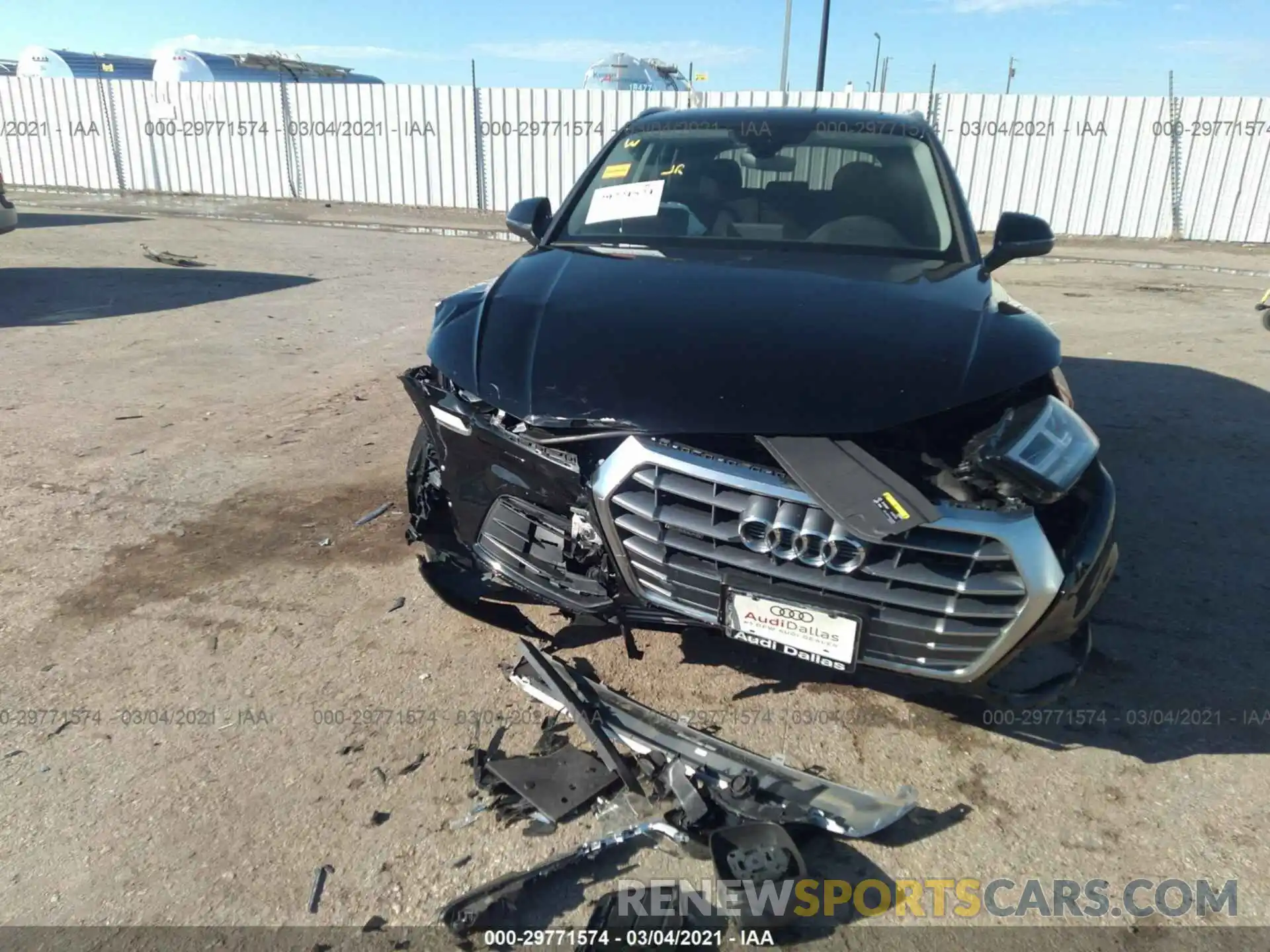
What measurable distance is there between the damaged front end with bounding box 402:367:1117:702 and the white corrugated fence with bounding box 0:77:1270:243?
11093 millimetres

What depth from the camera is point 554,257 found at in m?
3.09

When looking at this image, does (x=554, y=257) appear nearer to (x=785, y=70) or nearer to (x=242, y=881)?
(x=242, y=881)

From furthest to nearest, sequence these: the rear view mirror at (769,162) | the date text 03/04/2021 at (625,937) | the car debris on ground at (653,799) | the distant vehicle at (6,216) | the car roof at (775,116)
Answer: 1. the distant vehicle at (6,216)
2. the car roof at (775,116)
3. the rear view mirror at (769,162)
4. the car debris on ground at (653,799)
5. the date text 03/04/2021 at (625,937)

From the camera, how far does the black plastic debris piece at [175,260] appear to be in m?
9.81

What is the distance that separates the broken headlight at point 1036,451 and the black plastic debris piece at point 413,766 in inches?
63.5

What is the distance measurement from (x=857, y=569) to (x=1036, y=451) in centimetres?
54

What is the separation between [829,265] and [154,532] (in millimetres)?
2900

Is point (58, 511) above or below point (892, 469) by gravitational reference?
below

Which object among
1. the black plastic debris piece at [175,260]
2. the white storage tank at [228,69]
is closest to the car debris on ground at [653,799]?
the black plastic debris piece at [175,260]

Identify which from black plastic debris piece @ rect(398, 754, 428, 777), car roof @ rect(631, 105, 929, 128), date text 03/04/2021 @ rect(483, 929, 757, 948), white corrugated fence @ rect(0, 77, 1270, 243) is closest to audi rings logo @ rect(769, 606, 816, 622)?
date text 03/04/2021 @ rect(483, 929, 757, 948)

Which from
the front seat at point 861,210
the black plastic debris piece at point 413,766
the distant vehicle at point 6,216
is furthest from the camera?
the distant vehicle at point 6,216

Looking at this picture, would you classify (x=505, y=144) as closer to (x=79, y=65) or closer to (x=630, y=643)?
(x=630, y=643)

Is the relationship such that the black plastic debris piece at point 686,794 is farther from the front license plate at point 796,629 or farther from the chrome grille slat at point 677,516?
the chrome grille slat at point 677,516

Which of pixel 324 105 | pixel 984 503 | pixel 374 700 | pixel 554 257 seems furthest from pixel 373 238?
pixel 984 503
